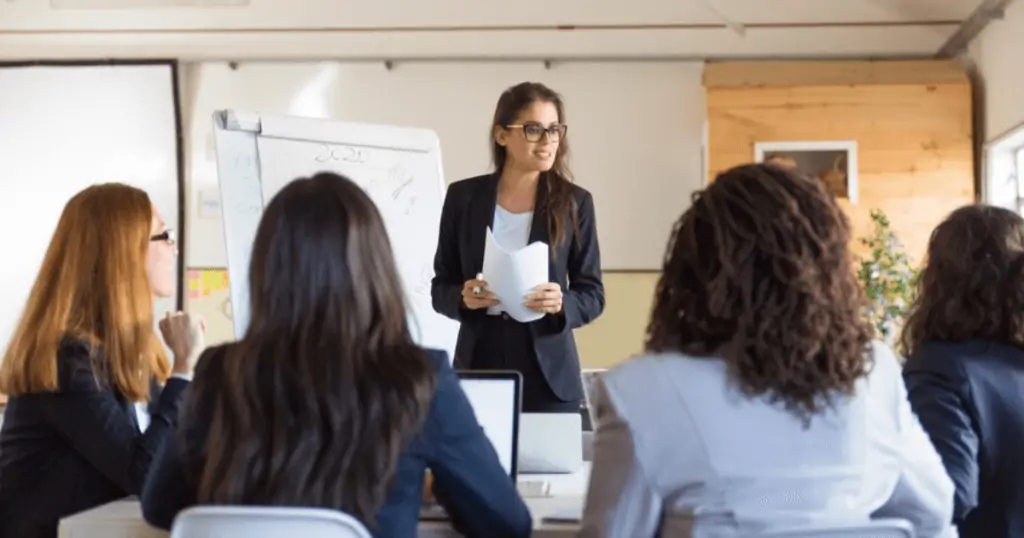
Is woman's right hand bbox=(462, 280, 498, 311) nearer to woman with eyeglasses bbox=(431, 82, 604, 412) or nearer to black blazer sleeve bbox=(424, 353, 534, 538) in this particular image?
woman with eyeglasses bbox=(431, 82, 604, 412)

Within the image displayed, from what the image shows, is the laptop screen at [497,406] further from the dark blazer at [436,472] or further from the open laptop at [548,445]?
the dark blazer at [436,472]

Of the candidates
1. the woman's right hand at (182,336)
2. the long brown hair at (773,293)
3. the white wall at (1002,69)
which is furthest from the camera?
the white wall at (1002,69)

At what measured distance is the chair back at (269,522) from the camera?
1172 millimetres

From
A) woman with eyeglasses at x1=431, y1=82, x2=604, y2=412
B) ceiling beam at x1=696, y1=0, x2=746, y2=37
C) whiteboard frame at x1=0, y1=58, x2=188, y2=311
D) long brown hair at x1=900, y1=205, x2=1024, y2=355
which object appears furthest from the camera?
whiteboard frame at x1=0, y1=58, x2=188, y2=311

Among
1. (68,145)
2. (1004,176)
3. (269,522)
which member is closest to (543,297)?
(269,522)

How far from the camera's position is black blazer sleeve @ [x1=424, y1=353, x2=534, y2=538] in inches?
51.7

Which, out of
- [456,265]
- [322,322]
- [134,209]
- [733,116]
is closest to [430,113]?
[733,116]

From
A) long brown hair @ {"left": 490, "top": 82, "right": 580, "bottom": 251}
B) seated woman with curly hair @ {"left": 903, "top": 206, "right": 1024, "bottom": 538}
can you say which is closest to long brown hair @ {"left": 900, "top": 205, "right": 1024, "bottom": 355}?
seated woman with curly hair @ {"left": 903, "top": 206, "right": 1024, "bottom": 538}

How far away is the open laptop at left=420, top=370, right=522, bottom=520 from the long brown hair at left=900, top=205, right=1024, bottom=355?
0.73 m

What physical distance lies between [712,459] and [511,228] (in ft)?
4.34

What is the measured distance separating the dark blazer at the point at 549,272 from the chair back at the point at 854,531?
3.96 feet

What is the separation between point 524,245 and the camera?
244 cm

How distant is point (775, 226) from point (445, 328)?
6.02ft

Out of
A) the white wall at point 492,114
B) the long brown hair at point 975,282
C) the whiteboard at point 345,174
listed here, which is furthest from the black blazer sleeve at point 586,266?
the white wall at point 492,114
